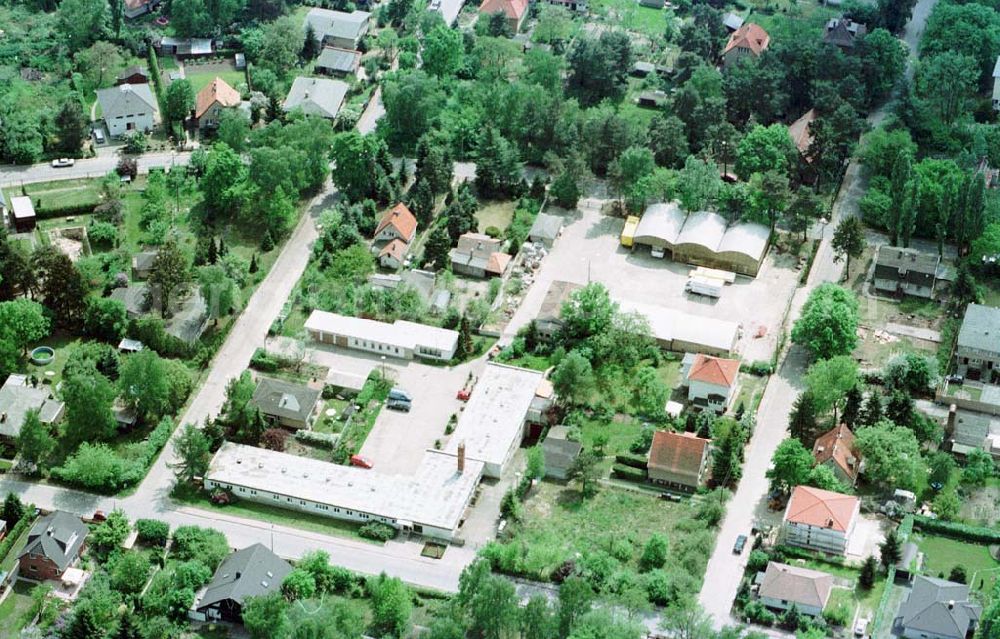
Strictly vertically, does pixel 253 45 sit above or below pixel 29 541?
above

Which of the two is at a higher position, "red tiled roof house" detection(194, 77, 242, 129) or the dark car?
"red tiled roof house" detection(194, 77, 242, 129)

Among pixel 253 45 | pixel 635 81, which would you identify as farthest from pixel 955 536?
pixel 253 45

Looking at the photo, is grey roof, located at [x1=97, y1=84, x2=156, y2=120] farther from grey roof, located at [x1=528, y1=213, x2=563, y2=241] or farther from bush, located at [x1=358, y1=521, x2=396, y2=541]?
bush, located at [x1=358, y1=521, x2=396, y2=541]

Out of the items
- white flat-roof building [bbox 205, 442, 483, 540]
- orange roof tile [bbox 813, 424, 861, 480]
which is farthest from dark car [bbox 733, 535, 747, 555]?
white flat-roof building [bbox 205, 442, 483, 540]

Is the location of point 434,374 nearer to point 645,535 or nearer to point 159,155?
point 645,535

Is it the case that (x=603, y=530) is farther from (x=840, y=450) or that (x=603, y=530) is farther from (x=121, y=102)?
(x=121, y=102)

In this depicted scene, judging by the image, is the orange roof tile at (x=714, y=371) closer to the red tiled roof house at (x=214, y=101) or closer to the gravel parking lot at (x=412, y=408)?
the gravel parking lot at (x=412, y=408)

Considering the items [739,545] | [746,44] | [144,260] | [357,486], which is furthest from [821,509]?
[746,44]
